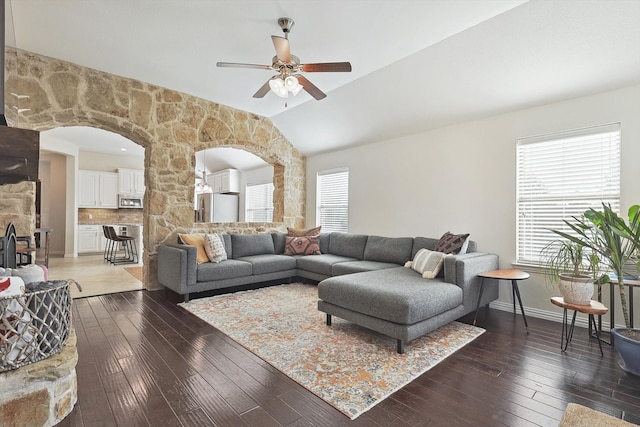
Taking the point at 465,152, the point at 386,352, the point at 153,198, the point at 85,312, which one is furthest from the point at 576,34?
the point at 85,312

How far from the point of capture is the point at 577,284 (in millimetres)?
2748

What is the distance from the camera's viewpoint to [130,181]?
889 cm

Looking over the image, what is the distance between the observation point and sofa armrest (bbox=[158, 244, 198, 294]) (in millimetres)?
4043

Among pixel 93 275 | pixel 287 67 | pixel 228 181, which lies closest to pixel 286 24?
pixel 287 67

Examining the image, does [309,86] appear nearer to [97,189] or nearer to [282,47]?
[282,47]

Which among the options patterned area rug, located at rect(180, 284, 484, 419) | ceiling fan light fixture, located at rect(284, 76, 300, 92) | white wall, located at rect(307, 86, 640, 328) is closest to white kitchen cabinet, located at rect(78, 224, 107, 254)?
patterned area rug, located at rect(180, 284, 484, 419)

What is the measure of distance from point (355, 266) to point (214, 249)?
2013 mm

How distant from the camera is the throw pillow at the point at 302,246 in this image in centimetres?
547

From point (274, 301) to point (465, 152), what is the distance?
3.27m

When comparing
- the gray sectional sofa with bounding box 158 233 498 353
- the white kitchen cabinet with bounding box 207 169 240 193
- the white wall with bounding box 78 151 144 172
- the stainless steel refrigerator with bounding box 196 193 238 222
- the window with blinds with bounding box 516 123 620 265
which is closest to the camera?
the gray sectional sofa with bounding box 158 233 498 353

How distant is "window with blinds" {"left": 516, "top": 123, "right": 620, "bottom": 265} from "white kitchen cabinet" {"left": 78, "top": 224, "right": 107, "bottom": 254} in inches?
370

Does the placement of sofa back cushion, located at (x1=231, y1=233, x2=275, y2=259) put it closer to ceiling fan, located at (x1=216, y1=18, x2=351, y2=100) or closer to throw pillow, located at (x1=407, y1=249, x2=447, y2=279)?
throw pillow, located at (x1=407, y1=249, x2=447, y2=279)

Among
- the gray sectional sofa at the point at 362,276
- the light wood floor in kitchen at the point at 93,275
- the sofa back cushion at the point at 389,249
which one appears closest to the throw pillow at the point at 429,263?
the gray sectional sofa at the point at 362,276

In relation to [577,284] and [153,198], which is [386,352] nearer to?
[577,284]
